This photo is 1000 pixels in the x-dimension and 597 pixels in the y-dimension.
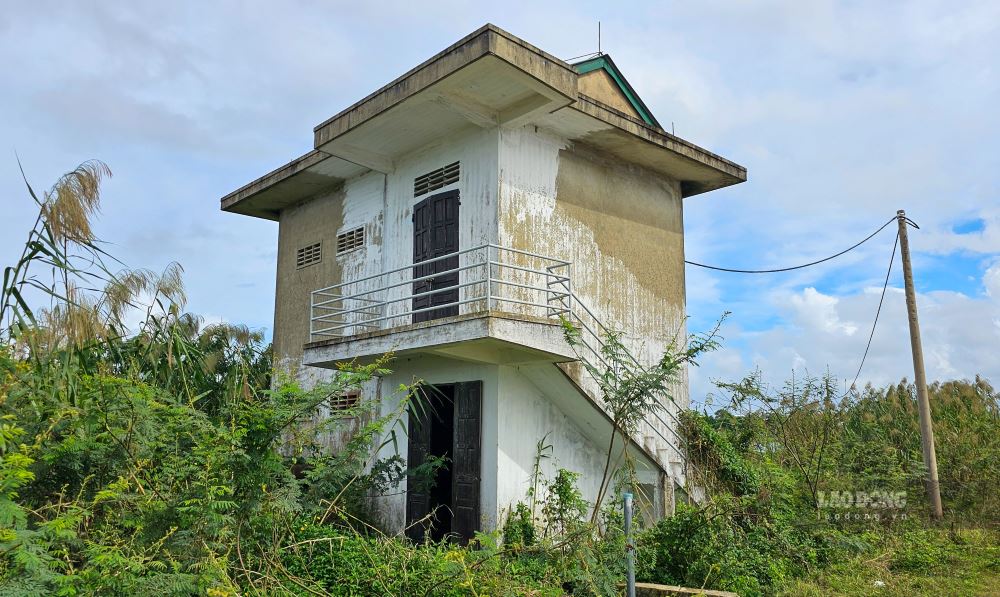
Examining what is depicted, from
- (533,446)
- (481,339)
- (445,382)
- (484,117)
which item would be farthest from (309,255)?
(481,339)

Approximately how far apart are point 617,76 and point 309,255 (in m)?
6.82

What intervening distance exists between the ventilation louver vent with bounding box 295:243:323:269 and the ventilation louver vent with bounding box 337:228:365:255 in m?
0.73

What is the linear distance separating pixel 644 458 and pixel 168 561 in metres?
6.97

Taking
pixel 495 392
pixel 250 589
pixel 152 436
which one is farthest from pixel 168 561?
pixel 495 392

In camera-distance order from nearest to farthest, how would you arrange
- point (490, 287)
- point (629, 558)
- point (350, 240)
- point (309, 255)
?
1. point (629, 558)
2. point (490, 287)
3. point (350, 240)
4. point (309, 255)

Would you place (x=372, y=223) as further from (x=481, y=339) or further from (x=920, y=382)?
(x=920, y=382)

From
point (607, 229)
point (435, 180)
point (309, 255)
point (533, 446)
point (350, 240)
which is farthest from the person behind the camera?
point (309, 255)

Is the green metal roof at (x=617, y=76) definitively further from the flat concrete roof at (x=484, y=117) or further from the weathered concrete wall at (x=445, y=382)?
the weathered concrete wall at (x=445, y=382)

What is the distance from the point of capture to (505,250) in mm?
10523

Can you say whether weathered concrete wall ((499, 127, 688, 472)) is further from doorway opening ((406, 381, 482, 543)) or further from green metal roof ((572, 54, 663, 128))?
doorway opening ((406, 381, 482, 543))

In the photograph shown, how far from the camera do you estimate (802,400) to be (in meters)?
11.6

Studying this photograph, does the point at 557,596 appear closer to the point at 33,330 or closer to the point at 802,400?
the point at 33,330

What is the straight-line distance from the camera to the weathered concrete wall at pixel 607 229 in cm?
1112

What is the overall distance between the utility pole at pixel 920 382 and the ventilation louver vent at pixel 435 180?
283 inches
